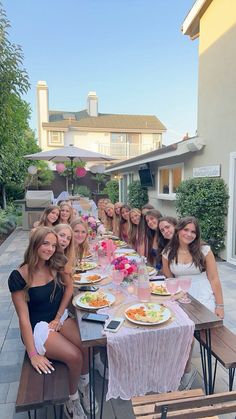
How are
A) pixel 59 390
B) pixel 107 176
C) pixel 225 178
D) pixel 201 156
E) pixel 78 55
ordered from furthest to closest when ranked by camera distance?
pixel 107 176 < pixel 78 55 < pixel 201 156 < pixel 225 178 < pixel 59 390

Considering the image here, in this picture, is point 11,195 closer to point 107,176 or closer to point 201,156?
point 107,176

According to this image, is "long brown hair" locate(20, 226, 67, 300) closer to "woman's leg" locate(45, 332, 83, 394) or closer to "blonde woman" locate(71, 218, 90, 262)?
"woman's leg" locate(45, 332, 83, 394)

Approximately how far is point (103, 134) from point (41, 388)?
2212cm

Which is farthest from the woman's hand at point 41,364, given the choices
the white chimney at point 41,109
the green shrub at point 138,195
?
the white chimney at point 41,109

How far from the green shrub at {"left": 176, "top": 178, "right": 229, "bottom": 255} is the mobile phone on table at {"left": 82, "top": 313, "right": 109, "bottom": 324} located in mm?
4264

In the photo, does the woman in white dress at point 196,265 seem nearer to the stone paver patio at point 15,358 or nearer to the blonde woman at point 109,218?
the stone paver patio at point 15,358

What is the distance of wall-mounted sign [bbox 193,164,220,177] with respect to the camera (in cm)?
570

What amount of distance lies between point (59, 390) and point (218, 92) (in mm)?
5948

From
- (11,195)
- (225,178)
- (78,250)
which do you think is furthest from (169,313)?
(11,195)

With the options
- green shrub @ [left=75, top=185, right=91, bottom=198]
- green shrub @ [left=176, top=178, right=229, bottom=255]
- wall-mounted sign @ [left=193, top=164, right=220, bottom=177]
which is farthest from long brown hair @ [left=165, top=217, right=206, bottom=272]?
green shrub @ [left=75, top=185, right=91, bottom=198]

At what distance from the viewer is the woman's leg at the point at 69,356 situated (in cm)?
172

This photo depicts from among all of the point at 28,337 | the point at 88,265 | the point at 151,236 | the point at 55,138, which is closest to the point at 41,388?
the point at 28,337

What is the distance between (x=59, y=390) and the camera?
1481 millimetres

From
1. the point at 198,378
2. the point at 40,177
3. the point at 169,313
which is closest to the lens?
the point at 169,313
